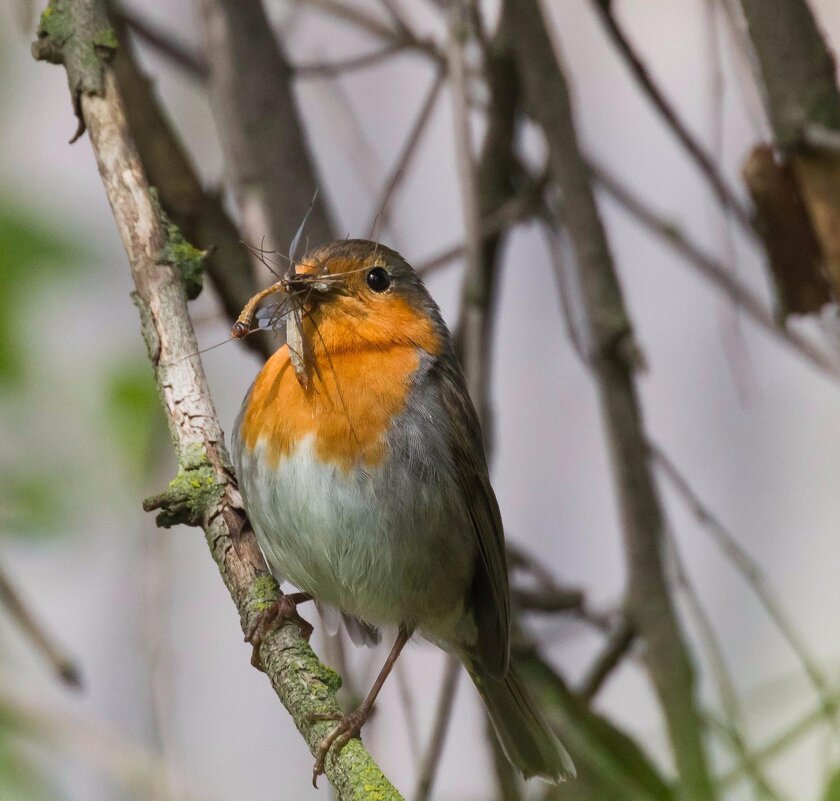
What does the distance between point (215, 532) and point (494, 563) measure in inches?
39.3

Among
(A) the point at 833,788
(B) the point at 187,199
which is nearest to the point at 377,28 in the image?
(B) the point at 187,199

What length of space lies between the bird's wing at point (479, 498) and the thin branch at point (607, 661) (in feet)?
1.54

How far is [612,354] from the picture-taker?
3.75 metres

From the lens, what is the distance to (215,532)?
8.72 ft

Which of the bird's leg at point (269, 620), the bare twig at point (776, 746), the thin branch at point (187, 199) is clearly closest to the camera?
the bare twig at point (776, 746)

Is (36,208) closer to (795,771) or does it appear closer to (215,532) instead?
(215,532)

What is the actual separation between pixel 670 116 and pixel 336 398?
153 cm

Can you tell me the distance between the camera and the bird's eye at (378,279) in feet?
10.8

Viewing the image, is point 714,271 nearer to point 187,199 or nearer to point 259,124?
point 259,124

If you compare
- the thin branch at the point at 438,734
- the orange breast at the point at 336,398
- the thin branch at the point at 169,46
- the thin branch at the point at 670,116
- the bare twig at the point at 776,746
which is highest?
the thin branch at the point at 169,46

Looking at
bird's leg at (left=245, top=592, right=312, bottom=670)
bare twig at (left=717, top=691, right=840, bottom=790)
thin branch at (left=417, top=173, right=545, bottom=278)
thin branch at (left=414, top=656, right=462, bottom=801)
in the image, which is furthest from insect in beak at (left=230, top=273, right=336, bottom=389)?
bare twig at (left=717, top=691, right=840, bottom=790)

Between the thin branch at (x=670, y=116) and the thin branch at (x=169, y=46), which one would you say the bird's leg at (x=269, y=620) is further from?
the thin branch at (x=169, y=46)

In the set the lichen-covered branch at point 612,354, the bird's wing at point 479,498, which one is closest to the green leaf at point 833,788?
the bird's wing at point 479,498

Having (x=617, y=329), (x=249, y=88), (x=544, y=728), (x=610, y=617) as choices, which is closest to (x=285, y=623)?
(x=544, y=728)
